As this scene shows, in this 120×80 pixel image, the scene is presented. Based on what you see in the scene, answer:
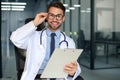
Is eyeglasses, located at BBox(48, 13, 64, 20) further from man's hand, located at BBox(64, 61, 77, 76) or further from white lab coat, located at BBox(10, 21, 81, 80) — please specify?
man's hand, located at BBox(64, 61, 77, 76)

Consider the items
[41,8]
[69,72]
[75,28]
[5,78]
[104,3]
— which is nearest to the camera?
[69,72]

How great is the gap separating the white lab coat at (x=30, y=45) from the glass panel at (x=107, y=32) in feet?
18.3

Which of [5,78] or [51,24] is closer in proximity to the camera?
[51,24]

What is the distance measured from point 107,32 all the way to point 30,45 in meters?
5.73

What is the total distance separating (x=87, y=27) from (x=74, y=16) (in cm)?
130

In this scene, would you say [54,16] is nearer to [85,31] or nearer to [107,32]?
[107,32]

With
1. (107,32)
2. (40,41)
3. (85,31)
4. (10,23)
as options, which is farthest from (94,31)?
(40,41)

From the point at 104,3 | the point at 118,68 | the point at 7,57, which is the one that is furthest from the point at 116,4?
the point at 7,57

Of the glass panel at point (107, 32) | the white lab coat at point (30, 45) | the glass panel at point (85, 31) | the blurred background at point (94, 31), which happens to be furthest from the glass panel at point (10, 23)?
the white lab coat at point (30, 45)

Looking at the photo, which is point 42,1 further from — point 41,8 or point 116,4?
point 116,4

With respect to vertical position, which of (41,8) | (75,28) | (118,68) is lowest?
(118,68)

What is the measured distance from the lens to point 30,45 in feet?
6.11

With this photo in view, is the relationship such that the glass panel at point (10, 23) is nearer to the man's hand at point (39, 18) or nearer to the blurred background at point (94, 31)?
the blurred background at point (94, 31)

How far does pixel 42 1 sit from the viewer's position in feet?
27.4
